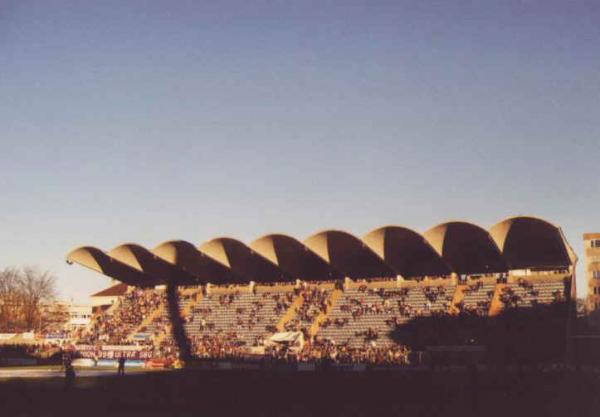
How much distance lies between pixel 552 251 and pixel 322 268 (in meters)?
21.2

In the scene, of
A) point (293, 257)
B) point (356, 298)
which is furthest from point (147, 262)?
point (356, 298)

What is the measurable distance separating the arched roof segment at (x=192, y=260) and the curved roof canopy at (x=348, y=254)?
11.8 meters

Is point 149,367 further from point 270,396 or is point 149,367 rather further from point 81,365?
point 270,396

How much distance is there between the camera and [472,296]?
56.0 m

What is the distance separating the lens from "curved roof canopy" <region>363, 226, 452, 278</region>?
57.1m

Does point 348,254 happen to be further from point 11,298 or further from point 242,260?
point 11,298

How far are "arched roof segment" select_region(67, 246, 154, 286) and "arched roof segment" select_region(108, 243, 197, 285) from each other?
3.06 feet

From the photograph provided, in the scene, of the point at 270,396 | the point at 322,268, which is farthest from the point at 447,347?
the point at 270,396

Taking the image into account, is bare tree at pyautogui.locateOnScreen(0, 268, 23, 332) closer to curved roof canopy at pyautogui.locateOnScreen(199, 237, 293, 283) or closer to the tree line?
the tree line

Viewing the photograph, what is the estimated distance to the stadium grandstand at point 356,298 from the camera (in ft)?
165

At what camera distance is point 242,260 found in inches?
2694

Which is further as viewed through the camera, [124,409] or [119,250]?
[119,250]

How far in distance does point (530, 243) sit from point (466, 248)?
5208 mm

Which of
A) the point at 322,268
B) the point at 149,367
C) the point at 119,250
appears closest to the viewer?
the point at 149,367
